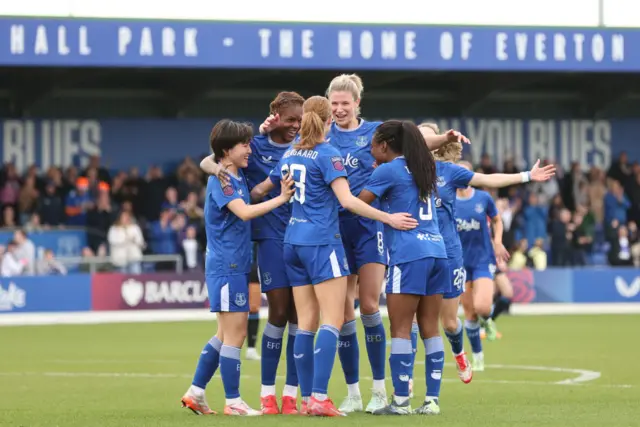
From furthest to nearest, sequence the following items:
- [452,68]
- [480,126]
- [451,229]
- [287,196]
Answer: [480,126] < [452,68] < [451,229] < [287,196]

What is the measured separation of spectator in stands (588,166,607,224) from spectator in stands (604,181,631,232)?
0.17m

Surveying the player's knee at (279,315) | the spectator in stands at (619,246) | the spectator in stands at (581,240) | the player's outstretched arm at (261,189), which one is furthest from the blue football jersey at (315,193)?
the spectator in stands at (619,246)

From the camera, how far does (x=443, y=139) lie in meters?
10.5

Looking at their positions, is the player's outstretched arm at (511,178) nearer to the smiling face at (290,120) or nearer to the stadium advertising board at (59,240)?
the smiling face at (290,120)

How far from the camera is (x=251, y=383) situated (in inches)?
539

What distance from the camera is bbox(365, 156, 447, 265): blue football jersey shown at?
32.6ft

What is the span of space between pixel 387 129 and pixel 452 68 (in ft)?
69.5

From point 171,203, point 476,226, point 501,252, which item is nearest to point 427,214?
point 501,252

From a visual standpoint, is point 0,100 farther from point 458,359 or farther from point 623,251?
point 458,359

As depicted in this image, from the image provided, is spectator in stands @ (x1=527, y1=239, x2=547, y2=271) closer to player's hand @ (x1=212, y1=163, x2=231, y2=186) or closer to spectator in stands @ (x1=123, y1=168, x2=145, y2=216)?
spectator in stands @ (x1=123, y1=168, x2=145, y2=216)

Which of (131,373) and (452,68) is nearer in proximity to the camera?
(131,373)

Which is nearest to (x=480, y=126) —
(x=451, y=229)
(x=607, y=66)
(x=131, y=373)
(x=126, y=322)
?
(x=607, y=66)

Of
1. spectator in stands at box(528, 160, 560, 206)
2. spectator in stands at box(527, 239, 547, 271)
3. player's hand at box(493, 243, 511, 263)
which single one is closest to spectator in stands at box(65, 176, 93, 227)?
spectator in stands at box(527, 239, 547, 271)

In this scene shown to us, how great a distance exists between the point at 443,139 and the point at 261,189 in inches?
54.4
